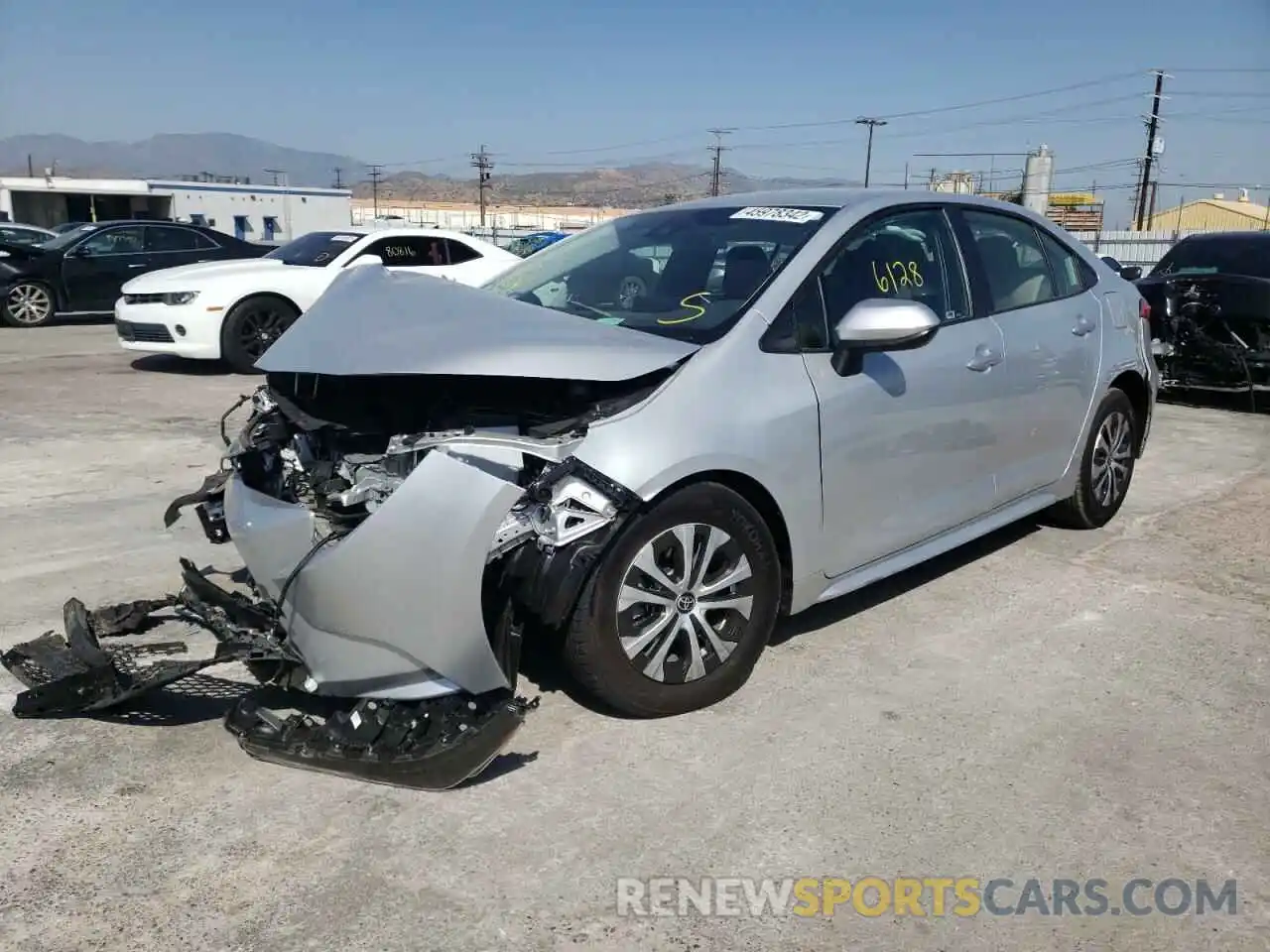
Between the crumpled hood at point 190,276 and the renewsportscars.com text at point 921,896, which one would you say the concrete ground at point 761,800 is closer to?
the renewsportscars.com text at point 921,896

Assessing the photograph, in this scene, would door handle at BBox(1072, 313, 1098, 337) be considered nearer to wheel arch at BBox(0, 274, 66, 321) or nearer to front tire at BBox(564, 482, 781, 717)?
front tire at BBox(564, 482, 781, 717)

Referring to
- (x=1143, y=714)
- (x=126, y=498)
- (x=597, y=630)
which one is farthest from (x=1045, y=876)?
(x=126, y=498)

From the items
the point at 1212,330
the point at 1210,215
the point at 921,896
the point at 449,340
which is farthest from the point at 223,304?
the point at 1210,215

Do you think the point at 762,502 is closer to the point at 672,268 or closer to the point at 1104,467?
the point at 672,268

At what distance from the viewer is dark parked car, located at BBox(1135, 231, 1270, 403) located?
29.4 ft

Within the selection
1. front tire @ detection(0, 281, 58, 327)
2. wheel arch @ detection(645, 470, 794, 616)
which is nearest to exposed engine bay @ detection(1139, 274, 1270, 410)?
wheel arch @ detection(645, 470, 794, 616)

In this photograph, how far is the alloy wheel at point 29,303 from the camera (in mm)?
14234

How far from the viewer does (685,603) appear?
130 inches

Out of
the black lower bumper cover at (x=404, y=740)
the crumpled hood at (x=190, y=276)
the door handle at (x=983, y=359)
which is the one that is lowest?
the black lower bumper cover at (x=404, y=740)

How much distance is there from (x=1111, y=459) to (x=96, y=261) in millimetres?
13505

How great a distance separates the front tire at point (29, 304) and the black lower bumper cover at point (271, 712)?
12.8 m

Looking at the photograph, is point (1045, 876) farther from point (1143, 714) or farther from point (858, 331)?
point (858, 331)

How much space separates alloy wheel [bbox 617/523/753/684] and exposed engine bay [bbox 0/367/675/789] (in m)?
0.21

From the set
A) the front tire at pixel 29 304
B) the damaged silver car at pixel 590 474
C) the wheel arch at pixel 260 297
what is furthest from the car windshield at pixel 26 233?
the damaged silver car at pixel 590 474
